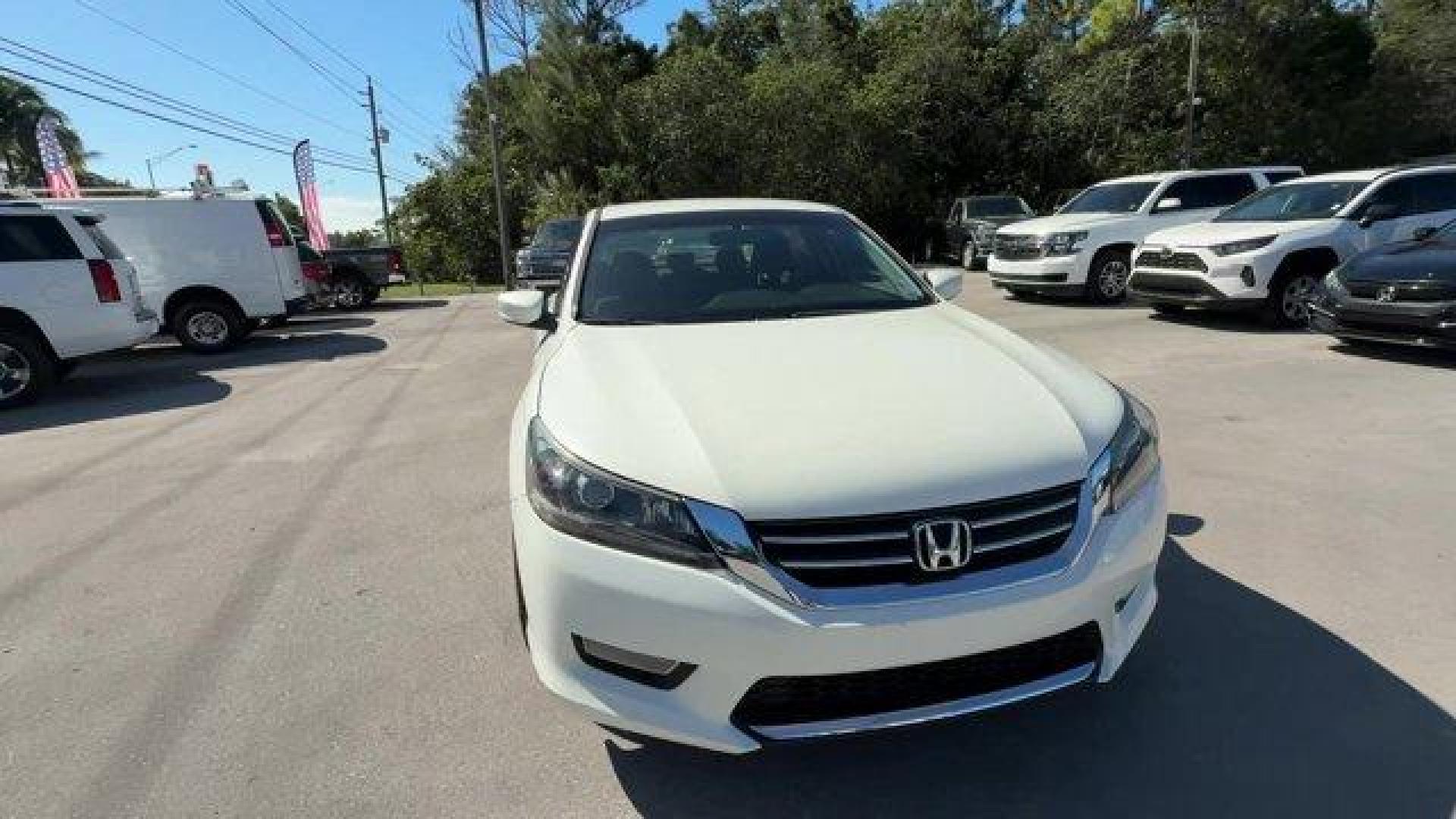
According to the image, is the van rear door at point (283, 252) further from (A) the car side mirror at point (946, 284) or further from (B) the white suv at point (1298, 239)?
(B) the white suv at point (1298, 239)

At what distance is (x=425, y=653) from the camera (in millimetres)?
3275

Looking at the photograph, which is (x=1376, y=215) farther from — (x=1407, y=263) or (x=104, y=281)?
(x=104, y=281)

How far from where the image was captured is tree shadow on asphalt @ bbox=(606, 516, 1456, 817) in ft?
7.65

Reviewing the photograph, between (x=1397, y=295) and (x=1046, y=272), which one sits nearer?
(x=1397, y=295)

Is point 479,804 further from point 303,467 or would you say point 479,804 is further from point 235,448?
point 235,448

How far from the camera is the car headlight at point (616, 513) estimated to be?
2115 millimetres

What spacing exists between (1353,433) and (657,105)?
21050 mm

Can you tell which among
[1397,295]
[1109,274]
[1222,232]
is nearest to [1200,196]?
[1109,274]

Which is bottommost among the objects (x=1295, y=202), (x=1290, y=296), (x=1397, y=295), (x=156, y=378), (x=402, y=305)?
(x=402, y=305)

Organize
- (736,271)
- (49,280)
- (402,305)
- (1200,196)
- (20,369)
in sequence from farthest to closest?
(402,305)
(1200,196)
(49,280)
(20,369)
(736,271)

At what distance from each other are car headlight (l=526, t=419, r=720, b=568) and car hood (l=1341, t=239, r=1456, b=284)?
25.8ft

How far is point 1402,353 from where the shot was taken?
26.3ft

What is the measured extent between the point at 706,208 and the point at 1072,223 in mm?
9532

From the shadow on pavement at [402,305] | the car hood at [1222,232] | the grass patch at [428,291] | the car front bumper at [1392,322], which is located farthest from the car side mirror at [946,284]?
the grass patch at [428,291]
